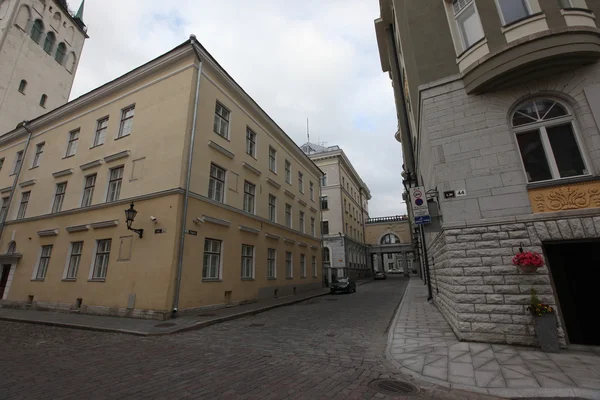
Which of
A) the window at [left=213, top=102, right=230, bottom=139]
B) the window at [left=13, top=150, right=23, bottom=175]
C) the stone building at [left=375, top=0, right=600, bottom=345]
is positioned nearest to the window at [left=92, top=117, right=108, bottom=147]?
the window at [left=213, top=102, right=230, bottom=139]

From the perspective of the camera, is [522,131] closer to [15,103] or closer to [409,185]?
[409,185]

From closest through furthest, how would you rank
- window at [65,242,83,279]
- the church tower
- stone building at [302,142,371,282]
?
window at [65,242,83,279]
the church tower
stone building at [302,142,371,282]

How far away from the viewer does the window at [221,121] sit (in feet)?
49.4

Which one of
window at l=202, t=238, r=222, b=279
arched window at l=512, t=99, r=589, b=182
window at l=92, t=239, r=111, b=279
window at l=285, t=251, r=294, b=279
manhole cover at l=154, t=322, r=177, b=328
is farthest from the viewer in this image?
window at l=285, t=251, r=294, b=279

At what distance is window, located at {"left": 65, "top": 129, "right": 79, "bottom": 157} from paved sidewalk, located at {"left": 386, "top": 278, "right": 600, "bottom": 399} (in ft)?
64.5

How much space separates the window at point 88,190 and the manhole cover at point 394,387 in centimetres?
1587

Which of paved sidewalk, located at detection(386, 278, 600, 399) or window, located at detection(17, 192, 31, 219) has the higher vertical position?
window, located at detection(17, 192, 31, 219)

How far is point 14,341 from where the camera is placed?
24.9 ft

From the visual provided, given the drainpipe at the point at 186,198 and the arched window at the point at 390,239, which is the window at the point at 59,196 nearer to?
the drainpipe at the point at 186,198

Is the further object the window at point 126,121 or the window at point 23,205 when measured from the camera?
the window at point 23,205

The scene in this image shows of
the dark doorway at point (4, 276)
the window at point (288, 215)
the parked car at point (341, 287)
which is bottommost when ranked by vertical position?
the parked car at point (341, 287)

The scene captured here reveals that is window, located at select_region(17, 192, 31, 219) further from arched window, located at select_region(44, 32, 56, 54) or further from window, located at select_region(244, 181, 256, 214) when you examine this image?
arched window, located at select_region(44, 32, 56, 54)

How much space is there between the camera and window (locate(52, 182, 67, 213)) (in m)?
15.8

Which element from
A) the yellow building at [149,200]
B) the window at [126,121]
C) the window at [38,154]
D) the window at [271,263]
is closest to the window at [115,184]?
the yellow building at [149,200]
